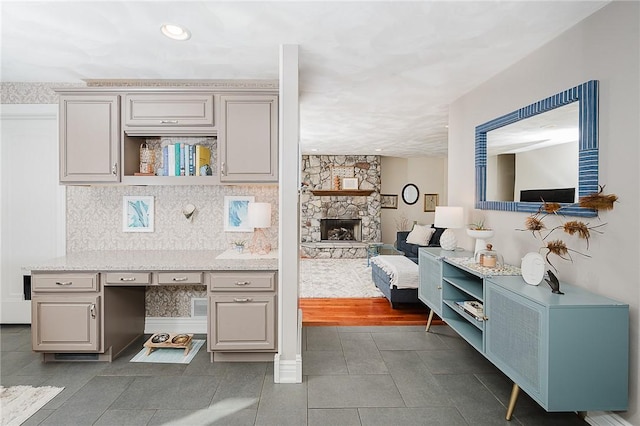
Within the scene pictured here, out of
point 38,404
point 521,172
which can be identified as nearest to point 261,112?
point 521,172

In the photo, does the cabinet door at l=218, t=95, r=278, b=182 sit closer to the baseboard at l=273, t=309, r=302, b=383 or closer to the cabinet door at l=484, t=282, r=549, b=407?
the baseboard at l=273, t=309, r=302, b=383

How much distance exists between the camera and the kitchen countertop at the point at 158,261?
2.77 metres

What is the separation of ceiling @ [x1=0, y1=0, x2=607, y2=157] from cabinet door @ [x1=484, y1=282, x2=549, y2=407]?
5.63ft

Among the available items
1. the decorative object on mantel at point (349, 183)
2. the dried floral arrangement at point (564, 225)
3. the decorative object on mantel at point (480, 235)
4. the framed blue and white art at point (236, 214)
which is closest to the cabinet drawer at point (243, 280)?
the framed blue and white art at point (236, 214)

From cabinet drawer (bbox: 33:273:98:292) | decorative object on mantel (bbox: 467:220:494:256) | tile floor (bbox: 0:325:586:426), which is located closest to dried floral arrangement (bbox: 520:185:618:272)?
decorative object on mantel (bbox: 467:220:494:256)

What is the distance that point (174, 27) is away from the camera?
235 cm

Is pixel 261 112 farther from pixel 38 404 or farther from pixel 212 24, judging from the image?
pixel 38 404

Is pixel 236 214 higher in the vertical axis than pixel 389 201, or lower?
lower

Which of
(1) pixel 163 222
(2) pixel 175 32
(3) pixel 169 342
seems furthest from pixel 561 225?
(1) pixel 163 222

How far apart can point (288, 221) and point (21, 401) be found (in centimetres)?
208

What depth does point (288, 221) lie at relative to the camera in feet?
8.52

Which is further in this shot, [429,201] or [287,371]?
[429,201]

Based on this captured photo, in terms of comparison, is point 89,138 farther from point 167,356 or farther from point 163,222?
point 167,356

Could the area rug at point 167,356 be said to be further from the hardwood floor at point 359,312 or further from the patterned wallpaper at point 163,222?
the hardwood floor at point 359,312
